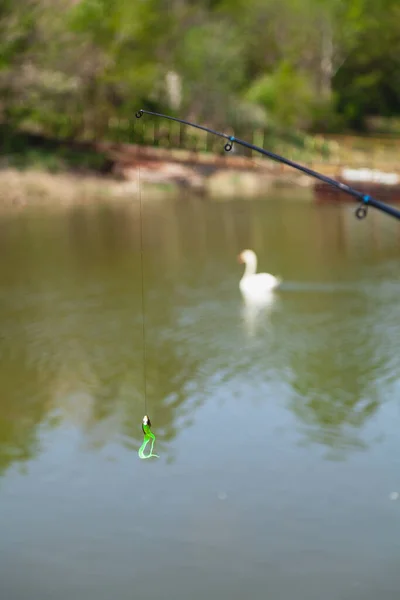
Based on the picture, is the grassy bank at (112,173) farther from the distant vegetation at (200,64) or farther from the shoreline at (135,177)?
the distant vegetation at (200,64)

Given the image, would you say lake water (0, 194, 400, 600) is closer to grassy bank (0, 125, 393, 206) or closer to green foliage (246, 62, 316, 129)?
grassy bank (0, 125, 393, 206)

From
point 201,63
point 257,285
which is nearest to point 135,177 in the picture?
point 201,63

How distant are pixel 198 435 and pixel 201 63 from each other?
35.5 meters

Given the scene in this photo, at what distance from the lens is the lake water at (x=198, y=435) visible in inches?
256

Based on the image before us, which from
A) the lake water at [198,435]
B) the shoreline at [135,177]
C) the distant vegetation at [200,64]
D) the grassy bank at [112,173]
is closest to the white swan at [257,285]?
the lake water at [198,435]

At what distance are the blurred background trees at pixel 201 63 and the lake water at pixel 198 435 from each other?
15257mm

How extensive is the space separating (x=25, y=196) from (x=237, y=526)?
922 inches

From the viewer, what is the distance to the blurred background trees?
3078 cm

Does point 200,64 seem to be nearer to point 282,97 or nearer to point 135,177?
point 282,97

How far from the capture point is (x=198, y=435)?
8.80m

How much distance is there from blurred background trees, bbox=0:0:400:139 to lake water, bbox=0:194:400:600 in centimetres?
1526

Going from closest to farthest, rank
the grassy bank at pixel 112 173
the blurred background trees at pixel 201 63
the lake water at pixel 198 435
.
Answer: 1. the lake water at pixel 198 435
2. the grassy bank at pixel 112 173
3. the blurred background trees at pixel 201 63

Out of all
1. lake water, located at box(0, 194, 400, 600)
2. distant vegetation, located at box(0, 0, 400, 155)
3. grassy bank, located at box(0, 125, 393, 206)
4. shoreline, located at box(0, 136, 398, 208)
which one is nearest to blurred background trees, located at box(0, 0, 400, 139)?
distant vegetation, located at box(0, 0, 400, 155)

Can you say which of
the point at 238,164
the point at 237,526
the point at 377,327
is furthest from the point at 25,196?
the point at 237,526
